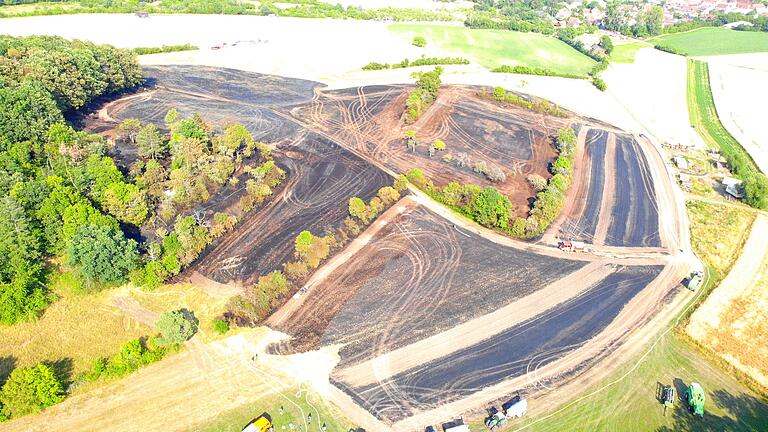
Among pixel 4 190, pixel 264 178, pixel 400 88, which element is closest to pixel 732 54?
pixel 400 88

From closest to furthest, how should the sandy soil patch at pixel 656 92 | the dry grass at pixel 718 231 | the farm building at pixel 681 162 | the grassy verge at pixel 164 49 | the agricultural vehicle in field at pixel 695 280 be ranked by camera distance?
the agricultural vehicle in field at pixel 695 280
the dry grass at pixel 718 231
the farm building at pixel 681 162
the sandy soil patch at pixel 656 92
the grassy verge at pixel 164 49

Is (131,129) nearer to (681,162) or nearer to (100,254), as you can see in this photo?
(100,254)

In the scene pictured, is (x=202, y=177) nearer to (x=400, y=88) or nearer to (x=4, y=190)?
(x=4, y=190)

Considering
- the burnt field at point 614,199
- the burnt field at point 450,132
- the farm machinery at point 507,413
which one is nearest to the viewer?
the farm machinery at point 507,413

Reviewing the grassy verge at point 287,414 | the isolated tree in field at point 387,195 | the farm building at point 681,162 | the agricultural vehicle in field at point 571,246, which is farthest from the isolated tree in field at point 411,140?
the grassy verge at point 287,414

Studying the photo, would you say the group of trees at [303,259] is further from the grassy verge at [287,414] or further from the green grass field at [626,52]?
the green grass field at [626,52]

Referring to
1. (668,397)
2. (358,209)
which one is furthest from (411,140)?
(668,397)

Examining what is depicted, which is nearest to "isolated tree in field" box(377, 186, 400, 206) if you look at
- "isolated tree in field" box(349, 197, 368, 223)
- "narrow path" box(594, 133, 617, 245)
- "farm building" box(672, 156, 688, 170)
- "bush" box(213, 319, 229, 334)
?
"isolated tree in field" box(349, 197, 368, 223)
